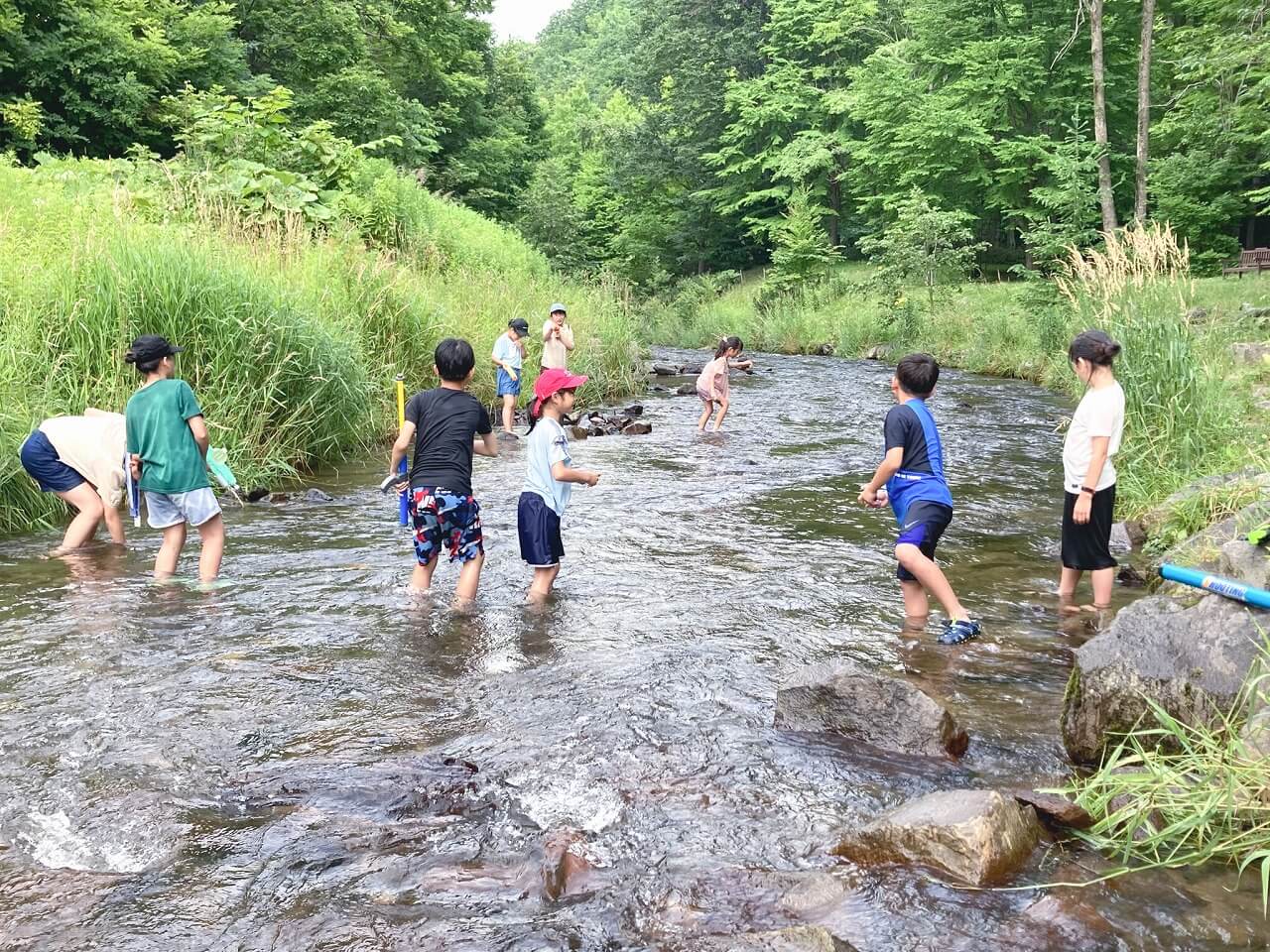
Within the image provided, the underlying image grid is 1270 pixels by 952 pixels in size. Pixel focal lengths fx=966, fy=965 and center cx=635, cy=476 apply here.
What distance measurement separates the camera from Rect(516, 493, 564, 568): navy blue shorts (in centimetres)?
639

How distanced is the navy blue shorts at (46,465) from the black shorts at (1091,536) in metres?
7.12

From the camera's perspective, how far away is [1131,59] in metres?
34.3

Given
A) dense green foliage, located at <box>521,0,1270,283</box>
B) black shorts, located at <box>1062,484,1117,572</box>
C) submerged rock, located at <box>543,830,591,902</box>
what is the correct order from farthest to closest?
dense green foliage, located at <box>521,0,1270,283</box>, black shorts, located at <box>1062,484,1117,572</box>, submerged rock, located at <box>543,830,591,902</box>

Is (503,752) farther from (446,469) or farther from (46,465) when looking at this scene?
(46,465)

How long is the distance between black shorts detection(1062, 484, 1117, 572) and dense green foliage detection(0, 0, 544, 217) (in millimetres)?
18947

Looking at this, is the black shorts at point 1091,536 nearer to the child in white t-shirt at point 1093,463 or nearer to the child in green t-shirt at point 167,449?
the child in white t-shirt at point 1093,463

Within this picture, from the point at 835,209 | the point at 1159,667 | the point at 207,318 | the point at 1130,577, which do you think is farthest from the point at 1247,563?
the point at 835,209

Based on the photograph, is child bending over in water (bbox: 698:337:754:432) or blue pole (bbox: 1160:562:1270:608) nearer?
blue pole (bbox: 1160:562:1270:608)

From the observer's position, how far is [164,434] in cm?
655

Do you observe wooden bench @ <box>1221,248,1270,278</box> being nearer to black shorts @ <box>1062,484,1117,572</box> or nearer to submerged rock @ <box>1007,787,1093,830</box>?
black shorts @ <box>1062,484,1117,572</box>

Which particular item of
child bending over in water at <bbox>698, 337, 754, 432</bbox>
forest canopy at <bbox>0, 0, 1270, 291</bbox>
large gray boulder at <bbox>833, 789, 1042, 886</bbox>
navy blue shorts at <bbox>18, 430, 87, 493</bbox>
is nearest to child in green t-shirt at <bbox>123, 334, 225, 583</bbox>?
navy blue shorts at <bbox>18, 430, 87, 493</bbox>

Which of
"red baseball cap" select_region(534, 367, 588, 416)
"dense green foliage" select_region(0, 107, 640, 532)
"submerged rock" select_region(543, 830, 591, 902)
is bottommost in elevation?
"submerged rock" select_region(543, 830, 591, 902)

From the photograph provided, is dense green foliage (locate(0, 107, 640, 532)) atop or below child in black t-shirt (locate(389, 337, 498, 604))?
atop

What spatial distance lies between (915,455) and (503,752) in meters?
3.04
